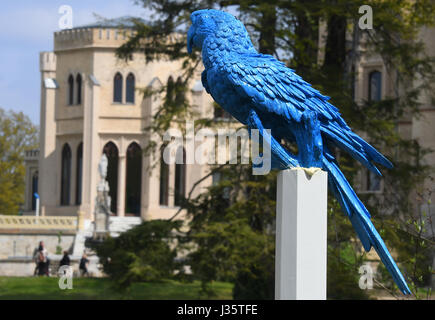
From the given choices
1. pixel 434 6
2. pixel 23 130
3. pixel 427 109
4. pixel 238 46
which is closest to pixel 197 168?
pixel 23 130

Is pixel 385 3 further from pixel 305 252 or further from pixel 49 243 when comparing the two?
pixel 49 243

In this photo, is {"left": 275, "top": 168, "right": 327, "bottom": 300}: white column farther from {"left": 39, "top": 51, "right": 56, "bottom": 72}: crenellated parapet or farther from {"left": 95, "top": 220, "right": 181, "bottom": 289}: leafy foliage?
{"left": 39, "top": 51, "right": 56, "bottom": 72}: crenellated parapet

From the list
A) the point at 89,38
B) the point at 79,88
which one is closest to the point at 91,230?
the point at 79,88

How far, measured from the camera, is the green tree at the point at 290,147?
13.3 metres

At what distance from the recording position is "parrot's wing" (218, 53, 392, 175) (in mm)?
6168

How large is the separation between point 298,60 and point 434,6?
3.70 metres

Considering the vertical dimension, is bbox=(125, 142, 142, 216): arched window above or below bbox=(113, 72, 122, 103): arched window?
below

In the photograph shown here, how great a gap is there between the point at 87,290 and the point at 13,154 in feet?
81.9

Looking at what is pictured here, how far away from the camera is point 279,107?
6.18 meters

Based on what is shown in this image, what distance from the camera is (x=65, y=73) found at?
38906mm

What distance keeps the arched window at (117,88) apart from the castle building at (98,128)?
1.8 inches

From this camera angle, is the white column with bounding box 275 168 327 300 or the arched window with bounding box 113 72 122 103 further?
the arched window with bounding box 113 72 122 103

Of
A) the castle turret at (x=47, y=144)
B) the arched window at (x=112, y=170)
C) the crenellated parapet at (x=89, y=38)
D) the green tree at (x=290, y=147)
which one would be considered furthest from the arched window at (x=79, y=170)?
the green tree at (x=290, y=147)

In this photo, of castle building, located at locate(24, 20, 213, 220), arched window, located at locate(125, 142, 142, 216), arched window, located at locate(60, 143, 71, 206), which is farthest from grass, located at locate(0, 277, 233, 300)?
arched window, located at locate(60, 143, 71, 206)
